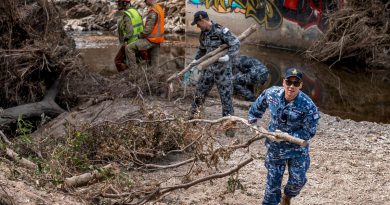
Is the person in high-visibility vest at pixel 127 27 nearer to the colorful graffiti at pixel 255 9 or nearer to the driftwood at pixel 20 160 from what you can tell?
the driftwood at pixel 20 160

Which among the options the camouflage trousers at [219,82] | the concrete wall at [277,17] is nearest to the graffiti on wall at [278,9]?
the concrete wall at [277,17]

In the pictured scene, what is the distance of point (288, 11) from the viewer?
19688 millimetres

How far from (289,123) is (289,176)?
0.57m

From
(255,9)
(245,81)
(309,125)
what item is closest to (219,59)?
(309,125)

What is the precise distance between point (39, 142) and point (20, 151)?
26 cm

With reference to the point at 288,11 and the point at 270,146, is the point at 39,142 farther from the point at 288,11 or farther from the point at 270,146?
the point at 288,11

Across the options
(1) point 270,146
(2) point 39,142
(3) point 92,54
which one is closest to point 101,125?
(2) point 39,142

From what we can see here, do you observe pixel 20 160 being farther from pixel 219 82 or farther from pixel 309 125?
pixel 219 82

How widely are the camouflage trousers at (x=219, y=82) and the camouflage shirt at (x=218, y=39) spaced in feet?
0.81

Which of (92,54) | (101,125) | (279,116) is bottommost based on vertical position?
(92,54)

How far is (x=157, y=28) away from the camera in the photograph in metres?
10.9

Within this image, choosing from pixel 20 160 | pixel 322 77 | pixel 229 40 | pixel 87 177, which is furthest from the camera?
pixel 322 77

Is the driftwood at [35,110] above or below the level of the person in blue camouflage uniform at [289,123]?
below

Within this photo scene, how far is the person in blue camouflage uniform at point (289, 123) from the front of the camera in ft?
18.5
